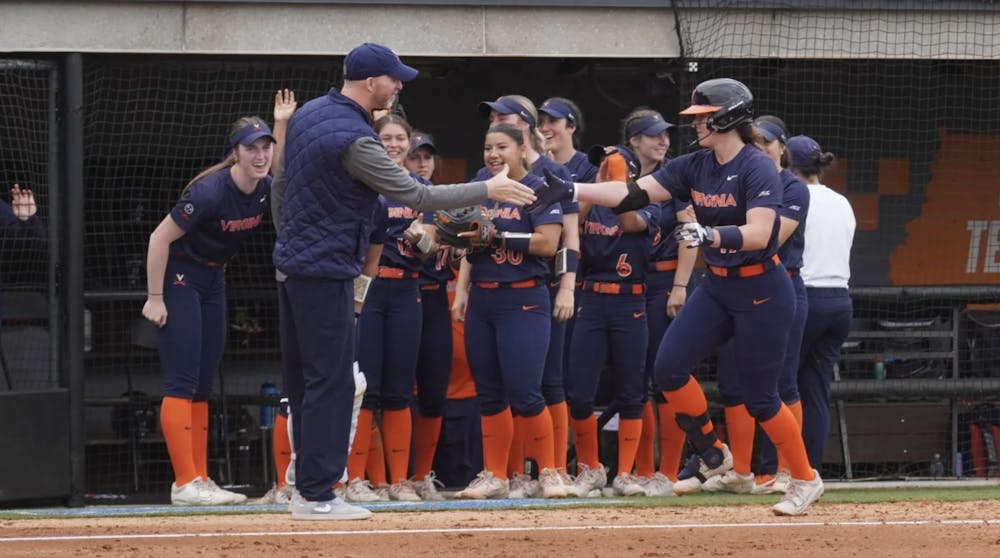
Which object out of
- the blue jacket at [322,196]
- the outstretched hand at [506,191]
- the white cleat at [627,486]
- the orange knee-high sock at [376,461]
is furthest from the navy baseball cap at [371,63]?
the white cleat at [627,486]

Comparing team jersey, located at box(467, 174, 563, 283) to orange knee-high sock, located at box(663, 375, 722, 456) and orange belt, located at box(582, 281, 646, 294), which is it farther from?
orange knee-high sock, located at box(663, 375, 722, 456)

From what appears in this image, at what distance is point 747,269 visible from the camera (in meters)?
6.79

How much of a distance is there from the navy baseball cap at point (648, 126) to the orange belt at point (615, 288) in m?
0.77

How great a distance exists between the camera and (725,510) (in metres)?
7.23

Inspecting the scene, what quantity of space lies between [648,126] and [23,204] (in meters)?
3.30

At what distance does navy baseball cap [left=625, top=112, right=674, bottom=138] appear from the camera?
8.18 meters

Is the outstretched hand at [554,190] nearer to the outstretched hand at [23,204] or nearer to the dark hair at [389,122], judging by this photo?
the dark hair at [389,122]

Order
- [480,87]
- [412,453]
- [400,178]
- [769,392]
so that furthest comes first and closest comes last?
[480,87] → [412,453] → [769,392] → [400,178]

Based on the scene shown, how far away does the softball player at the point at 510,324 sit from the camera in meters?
7.68

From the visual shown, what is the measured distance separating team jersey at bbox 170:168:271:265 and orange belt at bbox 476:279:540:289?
1.17 m

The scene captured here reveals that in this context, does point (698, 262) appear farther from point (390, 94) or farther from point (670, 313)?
point (390, 94)

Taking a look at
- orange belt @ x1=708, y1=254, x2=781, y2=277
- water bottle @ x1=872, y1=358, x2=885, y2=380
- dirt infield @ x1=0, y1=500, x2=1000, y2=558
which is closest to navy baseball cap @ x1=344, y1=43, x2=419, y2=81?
orange belt @ x1=708, y1=254, x2=781, y2=277

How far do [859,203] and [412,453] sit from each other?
174 inches

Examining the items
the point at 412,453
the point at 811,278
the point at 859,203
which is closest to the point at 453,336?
the point at 412,453
